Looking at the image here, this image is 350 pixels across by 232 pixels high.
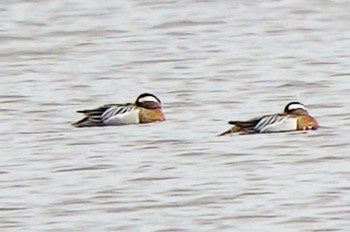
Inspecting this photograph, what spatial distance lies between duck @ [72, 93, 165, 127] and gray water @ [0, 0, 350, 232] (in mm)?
74

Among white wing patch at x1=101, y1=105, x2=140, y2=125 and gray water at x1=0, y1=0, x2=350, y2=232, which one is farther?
white wing patch at x1=101, y1=105, x2=140, y2=125

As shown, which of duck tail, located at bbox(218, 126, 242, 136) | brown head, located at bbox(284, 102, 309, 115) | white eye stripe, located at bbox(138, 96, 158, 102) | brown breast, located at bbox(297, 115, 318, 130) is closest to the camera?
duck tail, located at bbox(218, 126, 242, 136)

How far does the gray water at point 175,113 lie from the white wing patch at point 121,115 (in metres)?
0.07

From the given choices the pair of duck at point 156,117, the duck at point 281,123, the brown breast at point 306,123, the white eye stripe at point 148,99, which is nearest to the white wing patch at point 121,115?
the pair of duck at point 156,117

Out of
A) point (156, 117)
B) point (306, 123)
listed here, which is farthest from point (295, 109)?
point (156, 117)

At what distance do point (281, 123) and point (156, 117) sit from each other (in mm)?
912

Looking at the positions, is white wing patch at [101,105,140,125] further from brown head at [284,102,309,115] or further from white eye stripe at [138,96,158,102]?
brown head at [284,102,309,115]

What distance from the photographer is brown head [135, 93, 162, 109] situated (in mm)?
12195

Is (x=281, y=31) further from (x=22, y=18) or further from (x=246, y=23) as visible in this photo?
(x=22, y=18)

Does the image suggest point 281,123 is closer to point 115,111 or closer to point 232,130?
point 232,130

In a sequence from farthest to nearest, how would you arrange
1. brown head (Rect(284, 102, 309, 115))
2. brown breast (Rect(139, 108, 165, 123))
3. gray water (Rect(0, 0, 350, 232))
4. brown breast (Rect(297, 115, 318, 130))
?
brown breast (Rect(139, 108, 165, 123)), brown head (Rect(284, 102, 309, 115)), brown breast (Rect(297, 115, 318, 130)), gray water (Rect(0, 0, 350, 232))

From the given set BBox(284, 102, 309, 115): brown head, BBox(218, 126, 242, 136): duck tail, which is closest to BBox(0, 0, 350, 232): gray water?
BBox(218, 126, 242, 136): duck tail

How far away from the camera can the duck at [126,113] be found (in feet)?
39.1

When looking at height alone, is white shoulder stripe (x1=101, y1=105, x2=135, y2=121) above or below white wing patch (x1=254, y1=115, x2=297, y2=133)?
above
